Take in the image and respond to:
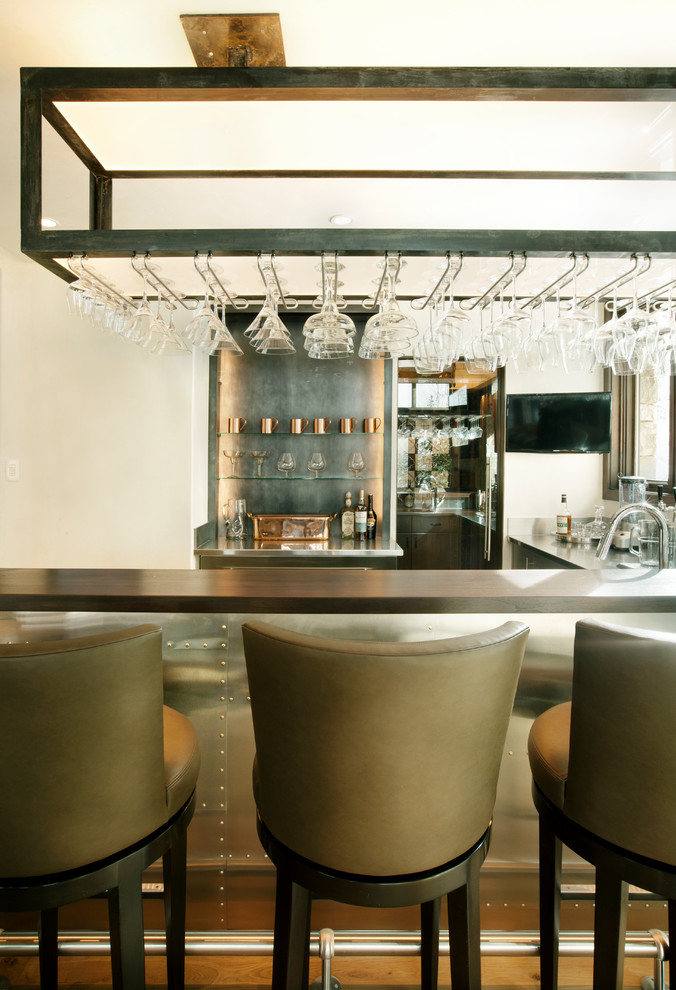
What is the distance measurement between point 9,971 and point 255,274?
2.96 m

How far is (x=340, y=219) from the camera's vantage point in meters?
2.28

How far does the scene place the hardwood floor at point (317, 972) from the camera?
1410mm

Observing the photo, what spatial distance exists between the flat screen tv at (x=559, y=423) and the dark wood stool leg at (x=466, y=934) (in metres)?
3.72

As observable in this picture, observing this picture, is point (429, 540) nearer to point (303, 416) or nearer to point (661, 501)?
point (303, 416)

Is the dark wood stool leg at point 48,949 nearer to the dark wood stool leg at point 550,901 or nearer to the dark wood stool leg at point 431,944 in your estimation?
the dark wood stool leg at point 431,944

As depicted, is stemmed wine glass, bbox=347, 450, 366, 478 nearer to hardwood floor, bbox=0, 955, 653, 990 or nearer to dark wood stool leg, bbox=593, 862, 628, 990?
hardwood floor, bbox=0, 955, 653, 990

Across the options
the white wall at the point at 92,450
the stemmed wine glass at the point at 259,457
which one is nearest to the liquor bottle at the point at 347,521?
the stemmed wine glass at the point at 259,457

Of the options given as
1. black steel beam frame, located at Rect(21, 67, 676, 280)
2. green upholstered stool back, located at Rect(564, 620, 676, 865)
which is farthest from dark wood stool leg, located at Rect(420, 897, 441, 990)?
black steel beam frame, located at Rect(21, 67, 676, 280)

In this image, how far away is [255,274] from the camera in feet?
9.41

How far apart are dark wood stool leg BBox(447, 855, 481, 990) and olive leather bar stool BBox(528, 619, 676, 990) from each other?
8.9 inches

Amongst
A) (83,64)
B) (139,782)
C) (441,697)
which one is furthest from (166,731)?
(83,64)

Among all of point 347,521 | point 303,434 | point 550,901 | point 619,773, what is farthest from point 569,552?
point 619,773

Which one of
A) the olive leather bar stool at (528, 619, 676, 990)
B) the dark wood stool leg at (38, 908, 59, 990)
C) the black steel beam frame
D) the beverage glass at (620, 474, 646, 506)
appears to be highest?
the black steel beam frame

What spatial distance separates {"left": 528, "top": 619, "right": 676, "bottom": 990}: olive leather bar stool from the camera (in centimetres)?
90
